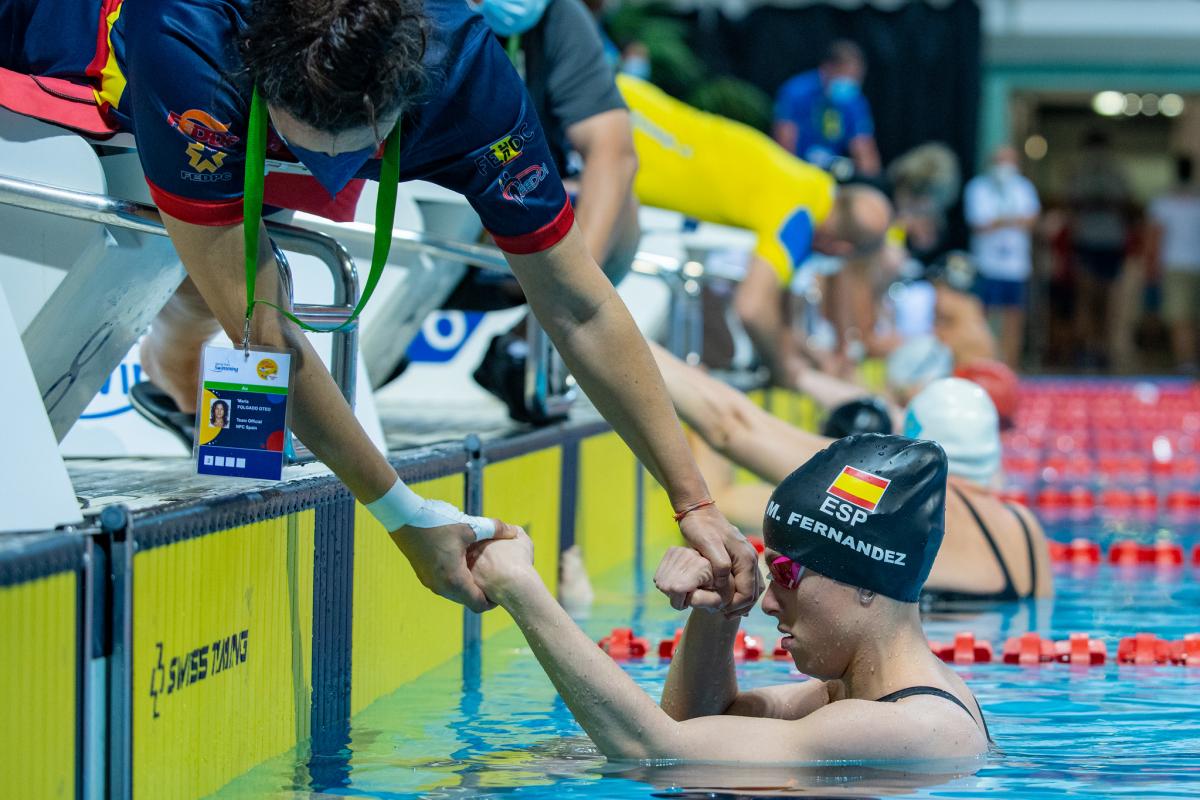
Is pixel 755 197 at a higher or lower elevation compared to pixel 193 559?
higher

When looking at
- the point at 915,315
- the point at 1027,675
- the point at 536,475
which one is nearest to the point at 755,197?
the point at 536,475

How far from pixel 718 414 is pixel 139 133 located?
8.49 feet

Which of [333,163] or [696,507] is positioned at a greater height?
[333,163]

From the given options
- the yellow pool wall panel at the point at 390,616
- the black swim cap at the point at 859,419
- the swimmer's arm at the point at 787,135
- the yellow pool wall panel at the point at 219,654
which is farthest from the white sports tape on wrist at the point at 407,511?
the swimmer's arm at the point at 787,135

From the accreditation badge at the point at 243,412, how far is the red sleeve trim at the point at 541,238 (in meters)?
0.44

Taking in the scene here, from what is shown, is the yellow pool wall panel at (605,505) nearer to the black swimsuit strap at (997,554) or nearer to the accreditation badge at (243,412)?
the black swimsuit strap at (997,554)

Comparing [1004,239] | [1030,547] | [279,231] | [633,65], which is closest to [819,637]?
[279,231]

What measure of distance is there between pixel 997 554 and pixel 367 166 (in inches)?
110

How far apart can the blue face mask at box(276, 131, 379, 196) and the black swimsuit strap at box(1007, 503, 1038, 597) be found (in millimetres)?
2926

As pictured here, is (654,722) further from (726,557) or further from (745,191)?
(745,191)

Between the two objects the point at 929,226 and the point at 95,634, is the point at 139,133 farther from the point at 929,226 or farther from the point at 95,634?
the point at 929,226

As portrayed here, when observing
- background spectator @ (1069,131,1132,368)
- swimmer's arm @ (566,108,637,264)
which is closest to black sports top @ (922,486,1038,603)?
swimmer's arm @ (566,108,637,264)

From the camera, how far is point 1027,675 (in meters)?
4.41

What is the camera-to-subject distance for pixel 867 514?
308 cm
